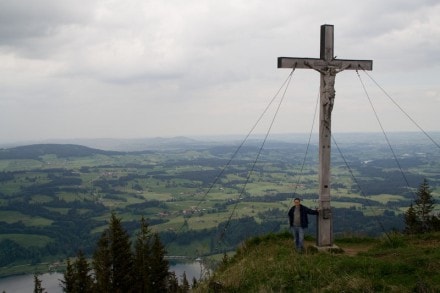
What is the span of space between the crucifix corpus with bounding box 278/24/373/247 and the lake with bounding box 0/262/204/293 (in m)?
81.4

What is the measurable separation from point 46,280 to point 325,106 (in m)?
110

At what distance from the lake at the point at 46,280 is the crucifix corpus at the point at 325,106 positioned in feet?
267

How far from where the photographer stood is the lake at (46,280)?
92812mm

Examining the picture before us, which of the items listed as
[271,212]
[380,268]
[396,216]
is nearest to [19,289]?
[271,212]

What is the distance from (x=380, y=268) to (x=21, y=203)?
19734 cm

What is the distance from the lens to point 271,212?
134 m

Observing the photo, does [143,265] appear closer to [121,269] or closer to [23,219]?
[121,269]

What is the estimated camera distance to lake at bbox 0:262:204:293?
92.8 metres

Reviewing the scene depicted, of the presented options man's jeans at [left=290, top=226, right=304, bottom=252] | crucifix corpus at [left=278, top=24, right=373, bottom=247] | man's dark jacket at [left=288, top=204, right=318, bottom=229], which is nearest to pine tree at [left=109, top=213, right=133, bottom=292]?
man's jeans at [left=290, top=226, right=304, bottom=252]

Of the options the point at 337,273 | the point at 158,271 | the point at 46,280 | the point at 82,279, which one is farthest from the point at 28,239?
the point at 337,273

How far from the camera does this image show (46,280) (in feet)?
342

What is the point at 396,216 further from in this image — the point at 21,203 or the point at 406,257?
the point at 21,203

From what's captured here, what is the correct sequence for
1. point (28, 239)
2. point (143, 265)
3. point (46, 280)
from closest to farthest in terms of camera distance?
point (143, 265) < point (46, 280) < point (28, 239)

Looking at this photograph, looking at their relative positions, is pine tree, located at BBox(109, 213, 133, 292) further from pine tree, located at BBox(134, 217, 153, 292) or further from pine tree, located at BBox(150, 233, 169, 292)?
pine tree, located at BBox(150, 233, 169, 292)
